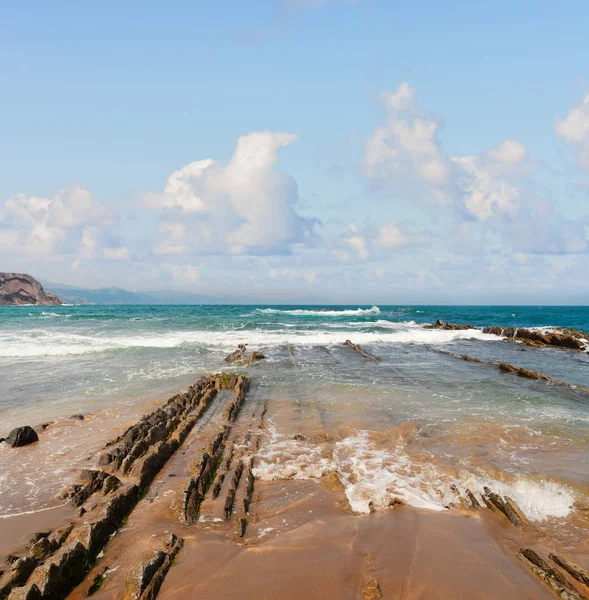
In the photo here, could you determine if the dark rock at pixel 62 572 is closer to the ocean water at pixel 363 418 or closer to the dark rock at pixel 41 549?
the dark rock at pixel 41 549

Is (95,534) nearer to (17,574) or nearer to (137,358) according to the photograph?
(17,574)

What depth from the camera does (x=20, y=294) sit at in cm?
15225

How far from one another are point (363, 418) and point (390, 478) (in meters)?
4.20

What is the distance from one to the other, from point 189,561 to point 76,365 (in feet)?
63.0

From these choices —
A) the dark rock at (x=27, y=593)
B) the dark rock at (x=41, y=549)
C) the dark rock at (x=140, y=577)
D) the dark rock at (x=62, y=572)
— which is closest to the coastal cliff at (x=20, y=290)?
the dark rock at (x=41, y=549)

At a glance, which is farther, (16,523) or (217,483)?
(217,483)

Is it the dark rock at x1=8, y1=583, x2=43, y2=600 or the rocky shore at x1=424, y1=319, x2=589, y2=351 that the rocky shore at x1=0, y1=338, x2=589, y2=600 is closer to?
the dark rock at x1=8, y1=583, x2=43, y2=600

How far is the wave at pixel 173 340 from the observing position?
1062 inches

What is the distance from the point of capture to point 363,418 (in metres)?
12.0

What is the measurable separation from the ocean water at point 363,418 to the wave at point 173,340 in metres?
0.56

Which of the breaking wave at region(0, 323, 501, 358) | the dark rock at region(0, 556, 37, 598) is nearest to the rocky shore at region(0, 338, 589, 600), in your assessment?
the dark rock at region(0, 556, 37, 598)

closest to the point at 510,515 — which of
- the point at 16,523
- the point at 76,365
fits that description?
the point at 16,523

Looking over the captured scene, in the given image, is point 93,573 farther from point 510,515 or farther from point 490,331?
point 490,331

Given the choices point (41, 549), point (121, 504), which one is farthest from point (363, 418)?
point (41, 549)
